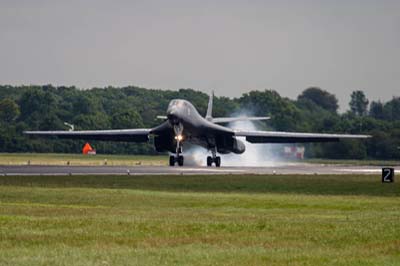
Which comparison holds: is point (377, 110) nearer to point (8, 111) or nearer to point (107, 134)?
point (8, 111)

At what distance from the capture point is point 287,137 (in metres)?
82.2

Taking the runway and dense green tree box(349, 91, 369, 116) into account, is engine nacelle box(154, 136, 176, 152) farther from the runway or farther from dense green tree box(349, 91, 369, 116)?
dense green tree box(349, 91, 369, 116)

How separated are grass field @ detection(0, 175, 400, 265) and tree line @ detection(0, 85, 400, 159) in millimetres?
55867

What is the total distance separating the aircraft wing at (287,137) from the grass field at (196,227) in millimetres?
36633

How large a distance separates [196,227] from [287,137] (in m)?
57.6

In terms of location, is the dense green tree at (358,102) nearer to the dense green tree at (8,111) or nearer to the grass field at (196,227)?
the dense green tree at (8,111)

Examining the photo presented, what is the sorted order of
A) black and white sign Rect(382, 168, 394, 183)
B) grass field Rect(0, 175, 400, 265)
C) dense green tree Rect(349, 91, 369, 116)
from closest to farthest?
grass field Rect(0, 175, 400, 265)
black and white sign Rect(382, 168, 394, 183)
dense green tree Rect(349, 91, 369, 116)

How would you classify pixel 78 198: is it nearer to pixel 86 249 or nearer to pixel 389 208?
pixel 389 208

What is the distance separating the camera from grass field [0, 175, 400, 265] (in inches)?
803

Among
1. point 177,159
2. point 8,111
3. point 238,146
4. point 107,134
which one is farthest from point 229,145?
point 8,111

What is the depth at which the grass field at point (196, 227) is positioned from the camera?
20391 mm

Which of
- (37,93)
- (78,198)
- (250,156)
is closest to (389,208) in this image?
(78,198)

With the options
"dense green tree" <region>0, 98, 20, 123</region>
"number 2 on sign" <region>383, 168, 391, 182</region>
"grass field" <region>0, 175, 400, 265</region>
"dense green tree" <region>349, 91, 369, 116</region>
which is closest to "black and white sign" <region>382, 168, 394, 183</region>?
"number 2 on sign" <region>383, 168, 391, 182</region>

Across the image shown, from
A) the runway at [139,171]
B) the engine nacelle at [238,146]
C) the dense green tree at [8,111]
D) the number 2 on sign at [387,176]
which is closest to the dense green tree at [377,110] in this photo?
the dense green tree at [8,111]
